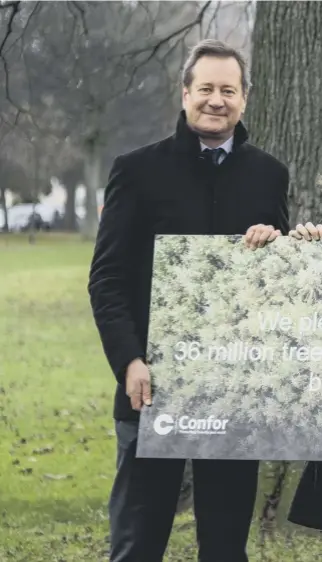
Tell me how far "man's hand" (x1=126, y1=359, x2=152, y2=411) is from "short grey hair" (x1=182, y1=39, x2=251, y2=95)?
0.78m

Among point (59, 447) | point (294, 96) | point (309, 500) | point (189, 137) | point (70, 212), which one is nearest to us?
point (189, 137)

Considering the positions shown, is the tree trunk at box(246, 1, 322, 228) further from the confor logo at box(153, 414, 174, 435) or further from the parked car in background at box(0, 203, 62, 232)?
the parked car in background at box(0, 203, 62, 232)

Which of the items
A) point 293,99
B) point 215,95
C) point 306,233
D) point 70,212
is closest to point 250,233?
point 306,233

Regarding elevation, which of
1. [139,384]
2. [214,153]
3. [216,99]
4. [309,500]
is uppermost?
[216,99]

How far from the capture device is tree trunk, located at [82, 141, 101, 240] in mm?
23250

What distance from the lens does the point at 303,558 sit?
13.6 ft

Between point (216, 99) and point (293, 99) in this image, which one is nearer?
point (216, 99)

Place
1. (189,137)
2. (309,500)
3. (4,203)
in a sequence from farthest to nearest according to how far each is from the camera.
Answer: (4,203) < (309,500) < (189,137)

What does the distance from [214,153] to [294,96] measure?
1.67m

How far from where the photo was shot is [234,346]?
255 cm

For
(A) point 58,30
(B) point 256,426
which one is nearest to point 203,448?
(B) point 256,426

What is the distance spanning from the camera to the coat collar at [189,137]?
263 cm

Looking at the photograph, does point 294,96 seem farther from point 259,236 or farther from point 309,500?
point 309,500

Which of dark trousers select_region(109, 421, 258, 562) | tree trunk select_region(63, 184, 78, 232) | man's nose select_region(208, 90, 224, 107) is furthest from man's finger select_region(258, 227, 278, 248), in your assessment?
tree trunk select_region(63, 184, 78, 232)
